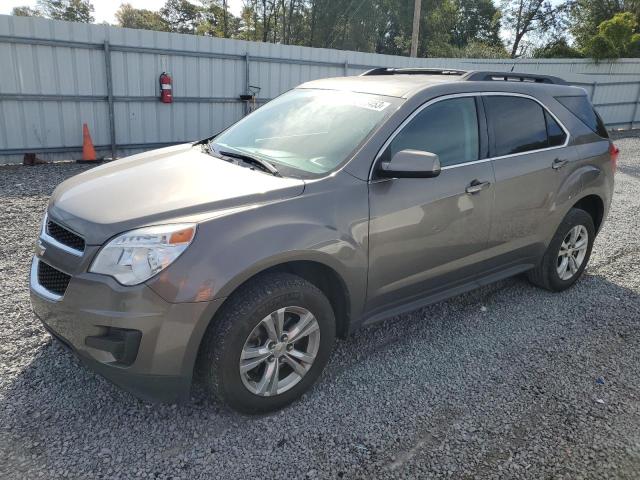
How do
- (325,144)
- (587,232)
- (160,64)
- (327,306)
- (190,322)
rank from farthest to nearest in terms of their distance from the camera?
(160,64)
(587,232)
(325,144)
(327,306)
(190,322)

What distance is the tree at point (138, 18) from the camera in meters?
60.8

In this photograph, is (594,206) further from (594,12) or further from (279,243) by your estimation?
(594,12)

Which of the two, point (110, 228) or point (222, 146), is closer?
point (110, 228)

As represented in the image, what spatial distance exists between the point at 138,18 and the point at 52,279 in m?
70.0

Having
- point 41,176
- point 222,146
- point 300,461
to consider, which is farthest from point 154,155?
point 41,176

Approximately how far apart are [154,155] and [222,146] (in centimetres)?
49

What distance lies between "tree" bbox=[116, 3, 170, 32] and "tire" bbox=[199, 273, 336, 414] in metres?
63.6

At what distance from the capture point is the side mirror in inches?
119

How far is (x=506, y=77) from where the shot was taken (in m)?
4.22

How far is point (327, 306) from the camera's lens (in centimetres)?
296

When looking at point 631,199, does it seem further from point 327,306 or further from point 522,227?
point 327,306

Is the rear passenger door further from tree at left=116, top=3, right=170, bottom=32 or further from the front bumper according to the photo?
tree at left=116, top=3, right=170, bottom=32

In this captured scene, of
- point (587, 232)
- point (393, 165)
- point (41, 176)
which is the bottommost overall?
point (41, 176)

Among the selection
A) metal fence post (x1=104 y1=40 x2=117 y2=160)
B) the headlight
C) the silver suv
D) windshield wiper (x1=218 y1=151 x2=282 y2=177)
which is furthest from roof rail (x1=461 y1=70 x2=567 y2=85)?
metal fence post (x1=104 y1=40 x2=117 y2=160)
